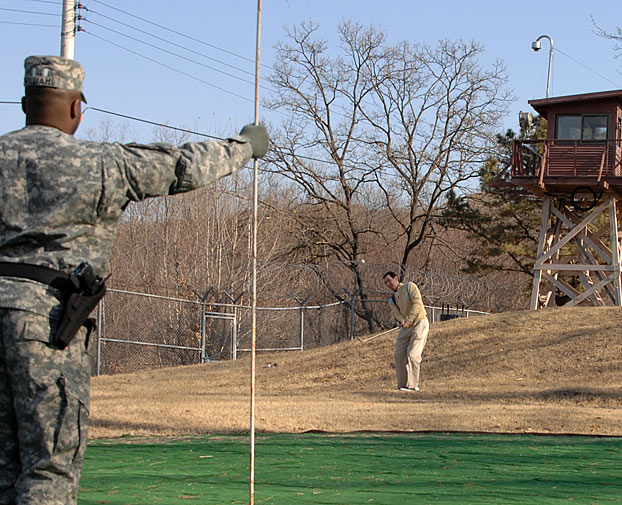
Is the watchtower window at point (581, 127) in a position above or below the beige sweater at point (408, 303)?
above

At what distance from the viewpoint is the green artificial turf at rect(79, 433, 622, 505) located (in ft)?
19.5

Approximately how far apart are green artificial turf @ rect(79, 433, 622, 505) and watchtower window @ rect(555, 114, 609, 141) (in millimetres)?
20338

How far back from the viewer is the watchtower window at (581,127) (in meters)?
29.0

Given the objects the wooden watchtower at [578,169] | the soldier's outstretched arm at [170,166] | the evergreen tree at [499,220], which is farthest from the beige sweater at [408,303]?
the evergreen tree at [499,220]

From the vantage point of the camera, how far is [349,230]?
47312 mm

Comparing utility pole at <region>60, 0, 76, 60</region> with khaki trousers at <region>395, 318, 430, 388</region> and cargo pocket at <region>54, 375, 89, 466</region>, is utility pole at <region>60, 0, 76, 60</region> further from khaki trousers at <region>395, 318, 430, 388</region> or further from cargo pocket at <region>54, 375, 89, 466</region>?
cargo pocket at <region>54, 375, 89, 466</region>

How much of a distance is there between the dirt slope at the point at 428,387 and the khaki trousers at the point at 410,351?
38 centimetres

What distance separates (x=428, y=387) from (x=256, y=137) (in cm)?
1462

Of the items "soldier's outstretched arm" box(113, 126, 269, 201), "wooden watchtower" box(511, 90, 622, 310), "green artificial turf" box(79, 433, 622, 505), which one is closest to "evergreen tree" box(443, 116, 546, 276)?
"wooden watchtower" box(511, 90, 622, 310)

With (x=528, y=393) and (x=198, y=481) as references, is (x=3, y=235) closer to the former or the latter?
(x=198, y=481)

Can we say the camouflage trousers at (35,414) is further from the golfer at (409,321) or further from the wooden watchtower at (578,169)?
the wooden watchtower at (578,169)

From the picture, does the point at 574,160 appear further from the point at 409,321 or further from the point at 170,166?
the point at 170,166

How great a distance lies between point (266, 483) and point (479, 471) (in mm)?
1719

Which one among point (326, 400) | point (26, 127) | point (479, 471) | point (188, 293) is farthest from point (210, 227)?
point (26, 127)
